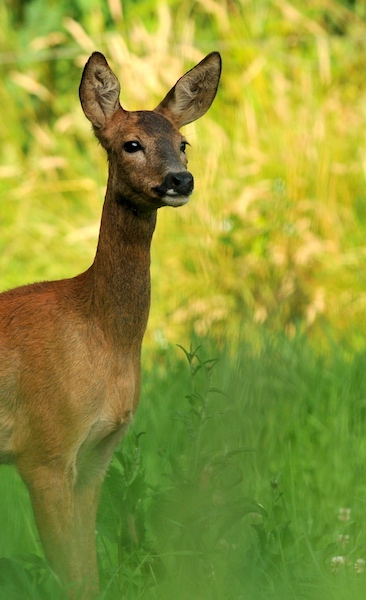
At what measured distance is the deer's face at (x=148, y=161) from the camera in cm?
379

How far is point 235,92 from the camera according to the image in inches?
361

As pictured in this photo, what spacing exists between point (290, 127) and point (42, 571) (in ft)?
16.4

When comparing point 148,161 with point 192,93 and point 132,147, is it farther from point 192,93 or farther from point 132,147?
point 192,93

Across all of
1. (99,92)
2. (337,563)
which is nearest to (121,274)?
(99,92)

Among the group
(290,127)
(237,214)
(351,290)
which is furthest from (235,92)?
(351,290)

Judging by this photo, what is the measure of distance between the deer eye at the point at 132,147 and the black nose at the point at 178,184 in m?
0.20

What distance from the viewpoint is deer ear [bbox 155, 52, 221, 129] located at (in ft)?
14.4

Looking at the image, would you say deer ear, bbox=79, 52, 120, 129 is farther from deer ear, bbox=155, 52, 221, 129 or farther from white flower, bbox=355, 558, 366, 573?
white flower, bbox=355, 558, 366, 573

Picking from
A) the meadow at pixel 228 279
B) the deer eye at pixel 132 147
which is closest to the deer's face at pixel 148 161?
the deer eye at pixel 132 147

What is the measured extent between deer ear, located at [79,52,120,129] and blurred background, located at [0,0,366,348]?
2.34 m

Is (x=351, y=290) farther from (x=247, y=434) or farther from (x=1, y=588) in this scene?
(x=1, y=588)

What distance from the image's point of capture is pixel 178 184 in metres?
3.77

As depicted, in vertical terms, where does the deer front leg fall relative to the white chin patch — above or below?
below

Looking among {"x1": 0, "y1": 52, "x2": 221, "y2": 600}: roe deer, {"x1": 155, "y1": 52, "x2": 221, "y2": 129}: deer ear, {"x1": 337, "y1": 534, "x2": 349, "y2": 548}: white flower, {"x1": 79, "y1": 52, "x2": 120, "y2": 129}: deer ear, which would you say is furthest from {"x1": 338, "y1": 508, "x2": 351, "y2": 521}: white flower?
{"x1": 79, "y1": 52, "x2": 120, "y2": 129}: deer ear
